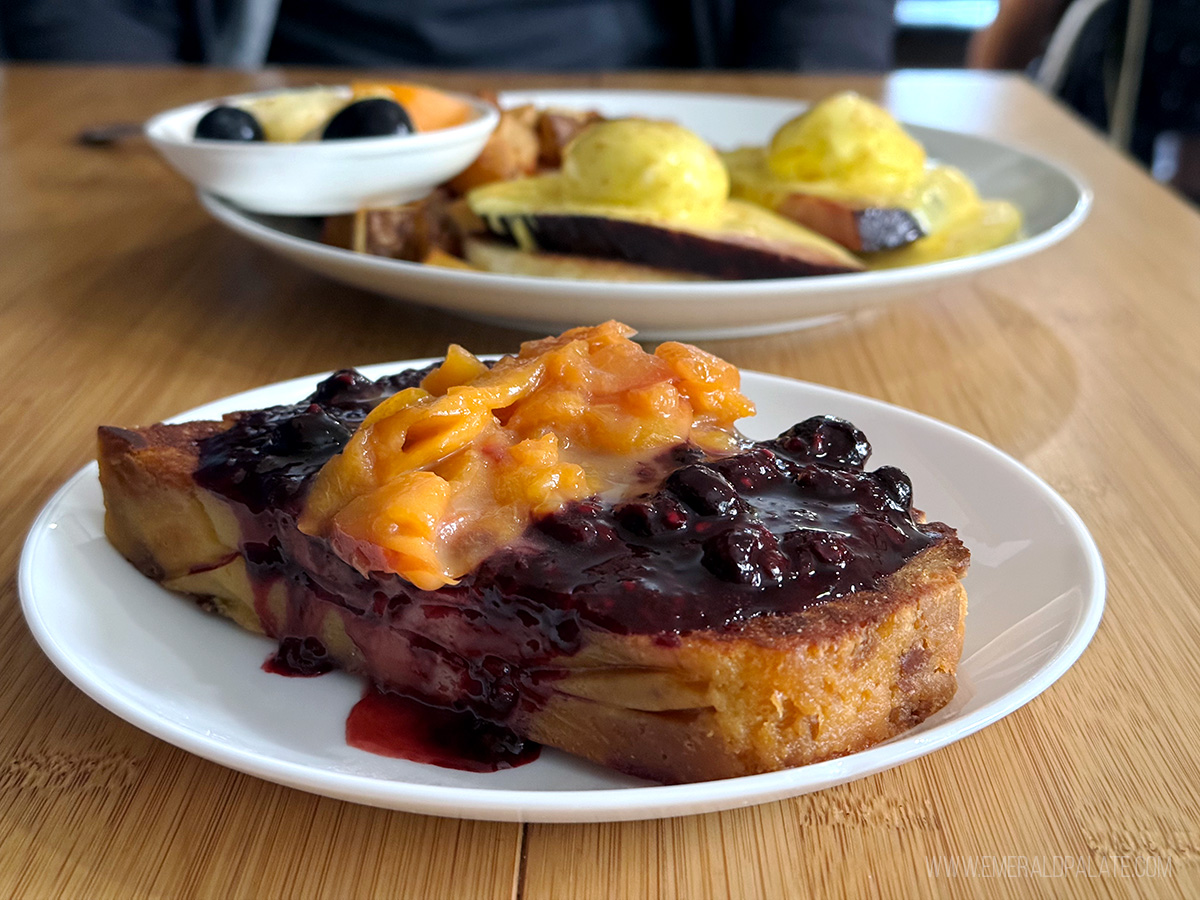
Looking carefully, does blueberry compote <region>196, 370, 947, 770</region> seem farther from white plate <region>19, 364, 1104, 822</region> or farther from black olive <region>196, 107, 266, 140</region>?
black olive <region>196, 107, 266, 140</region>

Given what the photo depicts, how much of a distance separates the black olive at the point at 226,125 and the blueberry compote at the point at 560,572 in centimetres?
113

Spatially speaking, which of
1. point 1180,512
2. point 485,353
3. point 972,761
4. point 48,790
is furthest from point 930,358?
point 48,790

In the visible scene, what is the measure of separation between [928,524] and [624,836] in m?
0.38

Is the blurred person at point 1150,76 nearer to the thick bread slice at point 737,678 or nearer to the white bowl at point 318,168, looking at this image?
the white bowl at point 318,168

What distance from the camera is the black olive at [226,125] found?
1.96 m

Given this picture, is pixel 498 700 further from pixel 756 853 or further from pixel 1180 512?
pixel 1180 512

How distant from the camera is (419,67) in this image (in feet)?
13.3

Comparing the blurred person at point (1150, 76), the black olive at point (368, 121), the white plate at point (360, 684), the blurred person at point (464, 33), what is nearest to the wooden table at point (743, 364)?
the white plate at point (360, 684)

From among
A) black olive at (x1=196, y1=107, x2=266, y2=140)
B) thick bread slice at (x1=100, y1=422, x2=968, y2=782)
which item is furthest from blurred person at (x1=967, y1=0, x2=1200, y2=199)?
thick bread slice at (x1=100, y1=422, x2=968, y2=782)

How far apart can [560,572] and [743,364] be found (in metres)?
0.98

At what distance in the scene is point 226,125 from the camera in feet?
6.43

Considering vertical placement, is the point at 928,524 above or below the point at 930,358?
above

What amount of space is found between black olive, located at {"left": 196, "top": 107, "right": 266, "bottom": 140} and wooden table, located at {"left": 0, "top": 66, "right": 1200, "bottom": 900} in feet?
0.85

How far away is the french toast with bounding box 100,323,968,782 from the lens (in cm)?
80
